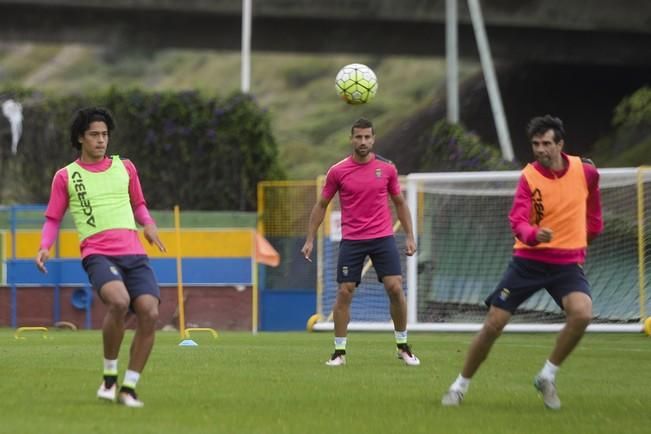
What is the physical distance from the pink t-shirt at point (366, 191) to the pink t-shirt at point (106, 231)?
3733mm

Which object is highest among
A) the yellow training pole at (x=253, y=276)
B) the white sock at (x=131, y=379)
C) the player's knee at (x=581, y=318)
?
the player's knee at (x=581, y=318)

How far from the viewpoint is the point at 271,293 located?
26.4 m

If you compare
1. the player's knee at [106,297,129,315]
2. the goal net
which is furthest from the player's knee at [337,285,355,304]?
the goal net

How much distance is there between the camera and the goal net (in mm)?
20016

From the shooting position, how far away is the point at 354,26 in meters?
34.5

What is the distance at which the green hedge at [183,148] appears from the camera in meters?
27.8

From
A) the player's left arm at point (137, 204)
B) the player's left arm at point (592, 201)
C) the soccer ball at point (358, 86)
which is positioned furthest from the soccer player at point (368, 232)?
the player's left arm at point (137, 204)

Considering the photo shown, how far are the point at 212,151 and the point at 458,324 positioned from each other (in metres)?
8.78

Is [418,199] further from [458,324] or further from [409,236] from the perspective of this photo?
[409,236]

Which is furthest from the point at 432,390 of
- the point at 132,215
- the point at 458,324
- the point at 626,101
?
the point at 626,101

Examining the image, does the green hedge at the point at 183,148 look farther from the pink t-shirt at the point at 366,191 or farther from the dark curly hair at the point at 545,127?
the dark curly hair at the point at 545,127

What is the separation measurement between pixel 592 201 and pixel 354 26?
25124mm

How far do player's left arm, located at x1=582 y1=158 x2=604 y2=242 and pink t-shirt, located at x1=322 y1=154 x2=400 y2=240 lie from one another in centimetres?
362

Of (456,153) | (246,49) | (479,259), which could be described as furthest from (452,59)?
(479,259)
